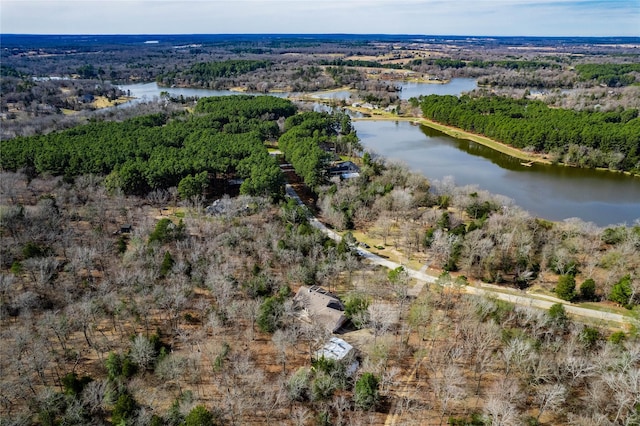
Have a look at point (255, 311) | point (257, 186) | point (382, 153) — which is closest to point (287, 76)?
point (382, 153)

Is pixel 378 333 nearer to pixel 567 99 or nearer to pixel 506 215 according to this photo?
pixel 506 215

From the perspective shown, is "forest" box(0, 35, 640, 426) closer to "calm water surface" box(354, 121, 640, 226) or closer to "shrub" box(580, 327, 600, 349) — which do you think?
"shrub" box(580, 327, 600, 349)

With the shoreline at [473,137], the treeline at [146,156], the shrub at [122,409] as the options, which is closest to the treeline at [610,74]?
the shoreline at [473,137]

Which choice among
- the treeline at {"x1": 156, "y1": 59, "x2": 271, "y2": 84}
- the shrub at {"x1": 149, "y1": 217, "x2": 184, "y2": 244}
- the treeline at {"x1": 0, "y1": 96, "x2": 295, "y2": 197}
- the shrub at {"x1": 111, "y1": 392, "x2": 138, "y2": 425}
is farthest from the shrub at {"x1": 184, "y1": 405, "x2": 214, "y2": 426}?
the treeline at {"x1": 156, "y1": 59, "x2": 271, "y2": 84}

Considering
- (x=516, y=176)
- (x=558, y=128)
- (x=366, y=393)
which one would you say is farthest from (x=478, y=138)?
(x=366, y=393)

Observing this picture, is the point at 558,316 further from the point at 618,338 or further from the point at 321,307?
the point at 321,307

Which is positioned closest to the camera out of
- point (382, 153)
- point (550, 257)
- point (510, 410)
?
point (510, 410)

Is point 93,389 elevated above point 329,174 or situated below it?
below

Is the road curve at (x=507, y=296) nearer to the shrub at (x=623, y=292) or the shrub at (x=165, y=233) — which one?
the shrub at (x=623, y=292)
